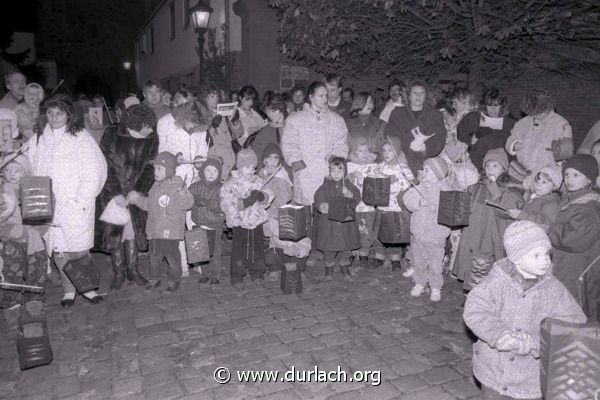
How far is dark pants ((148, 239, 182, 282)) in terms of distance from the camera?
5508mm

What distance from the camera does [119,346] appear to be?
428 centimetres

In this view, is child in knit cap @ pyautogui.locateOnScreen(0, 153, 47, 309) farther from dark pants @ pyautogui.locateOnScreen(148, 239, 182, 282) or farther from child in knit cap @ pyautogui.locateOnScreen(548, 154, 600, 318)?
child in knit cap @ pyautogui.locateOnScreen(548, 154, 600, 318)

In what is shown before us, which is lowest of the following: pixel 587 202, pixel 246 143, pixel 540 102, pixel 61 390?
pixel 61 390

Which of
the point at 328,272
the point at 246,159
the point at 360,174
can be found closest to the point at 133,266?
the point at 246,159

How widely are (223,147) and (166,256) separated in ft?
5.64

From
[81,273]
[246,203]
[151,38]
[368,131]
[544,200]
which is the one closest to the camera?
[544,200]

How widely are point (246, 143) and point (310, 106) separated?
4.62 feet

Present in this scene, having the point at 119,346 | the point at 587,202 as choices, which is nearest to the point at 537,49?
the point at 587,202

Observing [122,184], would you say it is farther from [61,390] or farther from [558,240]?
[558,240]

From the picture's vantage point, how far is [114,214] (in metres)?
5.26

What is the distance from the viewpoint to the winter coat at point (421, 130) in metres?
5.75

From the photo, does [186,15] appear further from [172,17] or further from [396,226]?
[396,226]

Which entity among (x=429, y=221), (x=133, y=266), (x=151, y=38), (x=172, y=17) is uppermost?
(x=151, y=38)

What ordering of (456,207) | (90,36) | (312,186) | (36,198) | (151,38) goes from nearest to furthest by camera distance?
(36,198), (456,207), (312,186), (151,38), (90,36)
